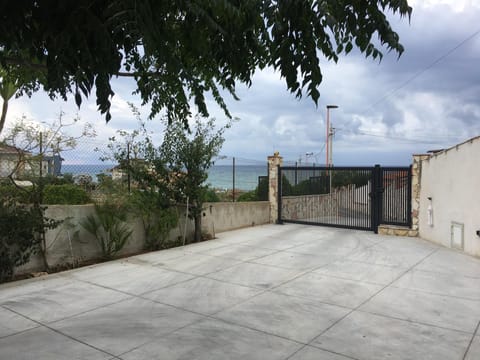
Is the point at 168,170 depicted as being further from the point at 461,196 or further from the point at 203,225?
the point at 461,196

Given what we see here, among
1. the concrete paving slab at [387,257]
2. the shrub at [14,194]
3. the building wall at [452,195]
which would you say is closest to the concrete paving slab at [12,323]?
the shrub at [14,194]

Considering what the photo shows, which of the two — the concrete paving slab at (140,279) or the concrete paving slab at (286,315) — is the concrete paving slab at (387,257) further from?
the concrete paving slab at (140,279)

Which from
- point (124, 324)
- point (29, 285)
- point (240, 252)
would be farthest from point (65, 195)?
point (124, 324)

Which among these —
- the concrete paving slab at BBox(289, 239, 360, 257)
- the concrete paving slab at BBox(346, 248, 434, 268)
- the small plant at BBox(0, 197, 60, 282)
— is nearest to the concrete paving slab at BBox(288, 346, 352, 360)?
the concrete paving slab at BBox(346, 248, 434, 268)

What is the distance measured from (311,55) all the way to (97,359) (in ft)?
9.70

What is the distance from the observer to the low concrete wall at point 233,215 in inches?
420

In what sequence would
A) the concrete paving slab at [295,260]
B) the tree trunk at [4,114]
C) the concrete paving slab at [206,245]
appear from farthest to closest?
→ the concrete paving slab at [206,245] < the concrete paving slab at [295,260] < the tree trunk at [4,114]

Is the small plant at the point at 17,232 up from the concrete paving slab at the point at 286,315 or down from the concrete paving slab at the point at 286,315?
up

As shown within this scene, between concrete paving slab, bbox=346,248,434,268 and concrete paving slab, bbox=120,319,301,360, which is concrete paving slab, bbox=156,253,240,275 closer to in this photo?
concrete paving slab, bbox=346,248,434,268

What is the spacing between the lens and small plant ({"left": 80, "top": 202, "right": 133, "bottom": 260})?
298 inches

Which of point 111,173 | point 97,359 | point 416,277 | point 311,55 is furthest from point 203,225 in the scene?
point 311,55

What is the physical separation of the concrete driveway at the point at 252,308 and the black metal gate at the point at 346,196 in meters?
3.02

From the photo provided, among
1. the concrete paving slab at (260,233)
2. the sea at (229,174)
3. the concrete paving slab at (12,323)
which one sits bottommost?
the concrete paving slab at (12,323)

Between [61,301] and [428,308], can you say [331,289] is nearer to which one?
[428,308]
